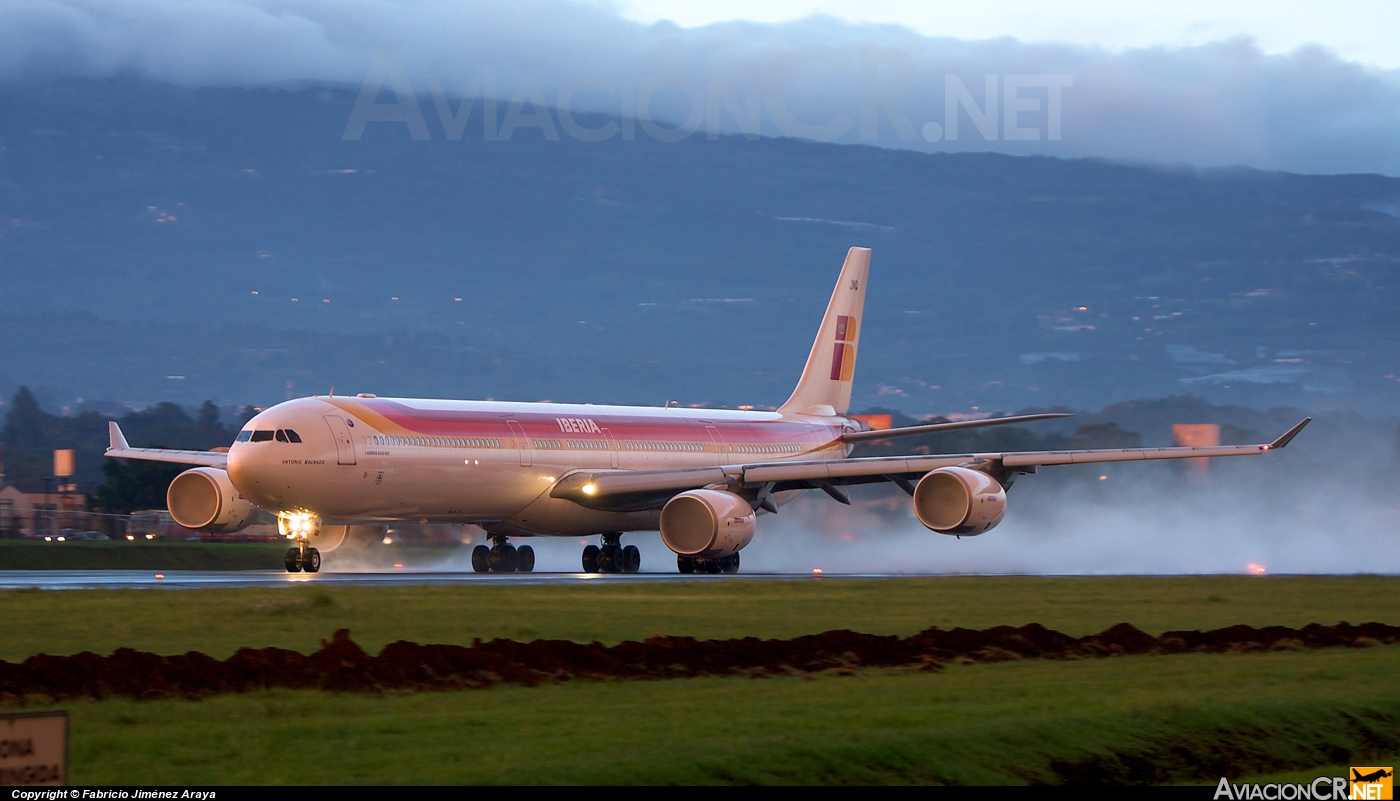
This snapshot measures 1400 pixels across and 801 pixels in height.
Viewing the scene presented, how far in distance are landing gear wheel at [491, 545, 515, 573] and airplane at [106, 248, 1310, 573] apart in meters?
0.04

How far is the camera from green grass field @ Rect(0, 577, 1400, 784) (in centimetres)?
1148

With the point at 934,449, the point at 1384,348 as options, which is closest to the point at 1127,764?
the point at 934,449

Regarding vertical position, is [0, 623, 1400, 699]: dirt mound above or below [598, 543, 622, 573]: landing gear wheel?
below

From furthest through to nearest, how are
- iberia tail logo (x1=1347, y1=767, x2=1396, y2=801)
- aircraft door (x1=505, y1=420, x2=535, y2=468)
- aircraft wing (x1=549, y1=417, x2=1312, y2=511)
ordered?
aircraft door (x1=505, y1=420, x2=535, y2=468)
aircraft wing (x1=549, y1=417, x2=1312, y2=511)
iberia tail logo (x1=1347, y1=767, x2=1396, y2=801)

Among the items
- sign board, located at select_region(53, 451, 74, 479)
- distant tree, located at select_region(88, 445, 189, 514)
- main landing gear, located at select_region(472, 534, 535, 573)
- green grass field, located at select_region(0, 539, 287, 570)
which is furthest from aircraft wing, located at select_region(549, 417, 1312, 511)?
sign board, located at select_region(53, 451, 74, 479)

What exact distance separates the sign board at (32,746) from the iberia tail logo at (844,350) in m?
46.1

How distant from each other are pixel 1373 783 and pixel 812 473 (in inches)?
1047

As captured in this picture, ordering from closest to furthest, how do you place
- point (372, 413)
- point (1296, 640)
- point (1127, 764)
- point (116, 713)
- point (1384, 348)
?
point (116, 713) < point (1127, 764) < point (1296, 640) < point (372, 413) < point (1384, 348)

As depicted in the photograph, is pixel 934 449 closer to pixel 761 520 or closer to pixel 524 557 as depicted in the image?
pixel 761 520

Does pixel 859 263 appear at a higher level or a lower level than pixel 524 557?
higher

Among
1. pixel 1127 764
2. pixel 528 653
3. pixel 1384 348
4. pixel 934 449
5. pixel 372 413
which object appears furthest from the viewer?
pixel 1384 348

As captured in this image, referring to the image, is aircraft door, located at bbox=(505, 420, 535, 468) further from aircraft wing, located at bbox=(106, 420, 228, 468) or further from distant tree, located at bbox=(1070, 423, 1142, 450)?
distant tree, located at bbox=(1070, 423, 1142, 450)

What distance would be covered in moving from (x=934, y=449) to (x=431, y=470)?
30241 mm

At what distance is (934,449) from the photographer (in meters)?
63.2
